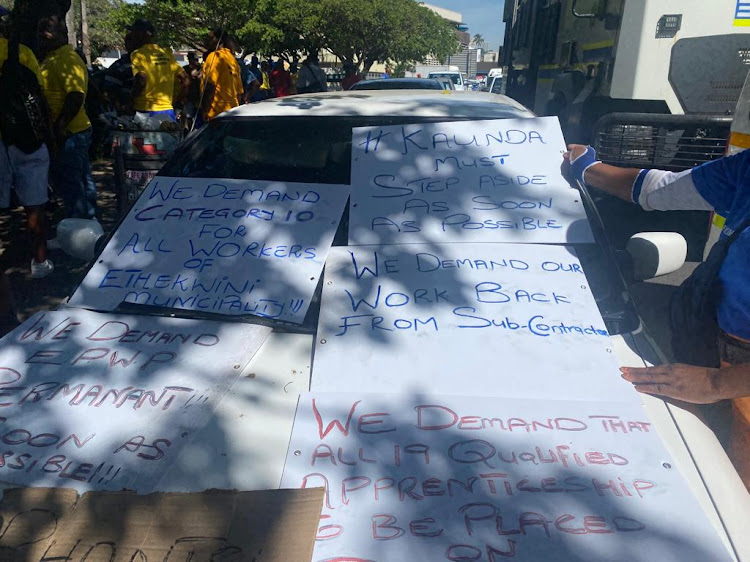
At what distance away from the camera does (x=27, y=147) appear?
14.2 feet

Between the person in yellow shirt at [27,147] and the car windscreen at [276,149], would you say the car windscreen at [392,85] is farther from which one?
the car windscreen at [276,149]

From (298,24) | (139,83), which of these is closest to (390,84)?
(139,83)

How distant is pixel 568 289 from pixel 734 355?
51cm

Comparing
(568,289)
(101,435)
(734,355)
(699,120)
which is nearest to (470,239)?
(568,289)

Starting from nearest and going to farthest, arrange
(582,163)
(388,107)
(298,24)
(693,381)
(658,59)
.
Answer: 1. (693,381)
2. (582,163)
3. (388,107)
4. (658,59)
5. (298,24)

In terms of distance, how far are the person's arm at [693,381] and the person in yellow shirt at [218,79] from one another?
5.79 m

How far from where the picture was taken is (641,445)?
1.42 meters

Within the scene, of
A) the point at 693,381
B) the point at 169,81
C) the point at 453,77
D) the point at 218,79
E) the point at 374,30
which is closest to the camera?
the point at 693,381

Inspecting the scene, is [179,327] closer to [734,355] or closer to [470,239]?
[470,239]

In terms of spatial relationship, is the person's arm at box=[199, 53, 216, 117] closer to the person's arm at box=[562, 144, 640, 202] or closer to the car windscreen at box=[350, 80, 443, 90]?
the car windscreen at box=[350, 80, 443, 90]

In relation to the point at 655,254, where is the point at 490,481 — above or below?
below

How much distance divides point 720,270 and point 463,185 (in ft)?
3.06

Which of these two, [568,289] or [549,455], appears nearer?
[549,455]

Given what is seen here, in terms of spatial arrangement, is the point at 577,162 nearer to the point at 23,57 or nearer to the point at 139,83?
the point at 23,57
